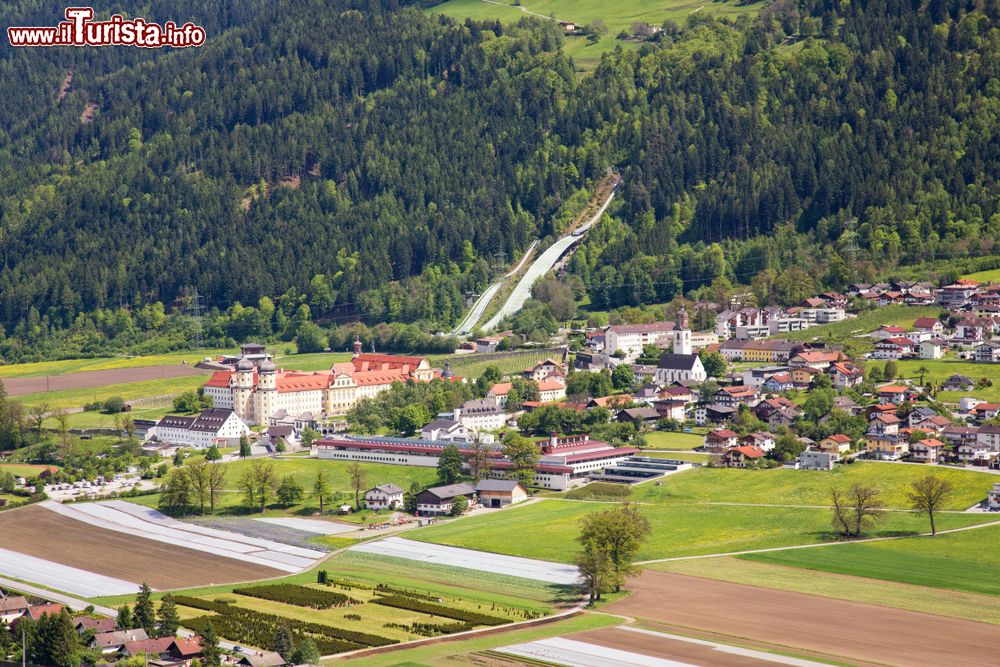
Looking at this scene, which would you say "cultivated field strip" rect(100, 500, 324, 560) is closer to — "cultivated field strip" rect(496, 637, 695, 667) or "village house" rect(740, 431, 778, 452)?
"cultivated field strip" rect(496, 637, 695, 667)

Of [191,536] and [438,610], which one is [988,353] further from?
[438,610]

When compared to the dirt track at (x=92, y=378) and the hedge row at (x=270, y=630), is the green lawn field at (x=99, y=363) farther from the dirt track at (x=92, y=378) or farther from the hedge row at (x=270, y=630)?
the hedge row at (x=270, y=630)

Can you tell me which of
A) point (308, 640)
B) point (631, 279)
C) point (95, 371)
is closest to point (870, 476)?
point (308, 640)

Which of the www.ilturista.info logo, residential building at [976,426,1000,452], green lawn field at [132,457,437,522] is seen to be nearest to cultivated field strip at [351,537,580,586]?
green lawn field at [132,457,437,522]

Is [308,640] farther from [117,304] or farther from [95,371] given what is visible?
[117,304]

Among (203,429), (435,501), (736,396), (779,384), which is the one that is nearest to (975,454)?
(736,396)

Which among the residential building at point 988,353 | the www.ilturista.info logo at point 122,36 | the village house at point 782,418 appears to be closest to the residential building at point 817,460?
the village house at point 782,418
